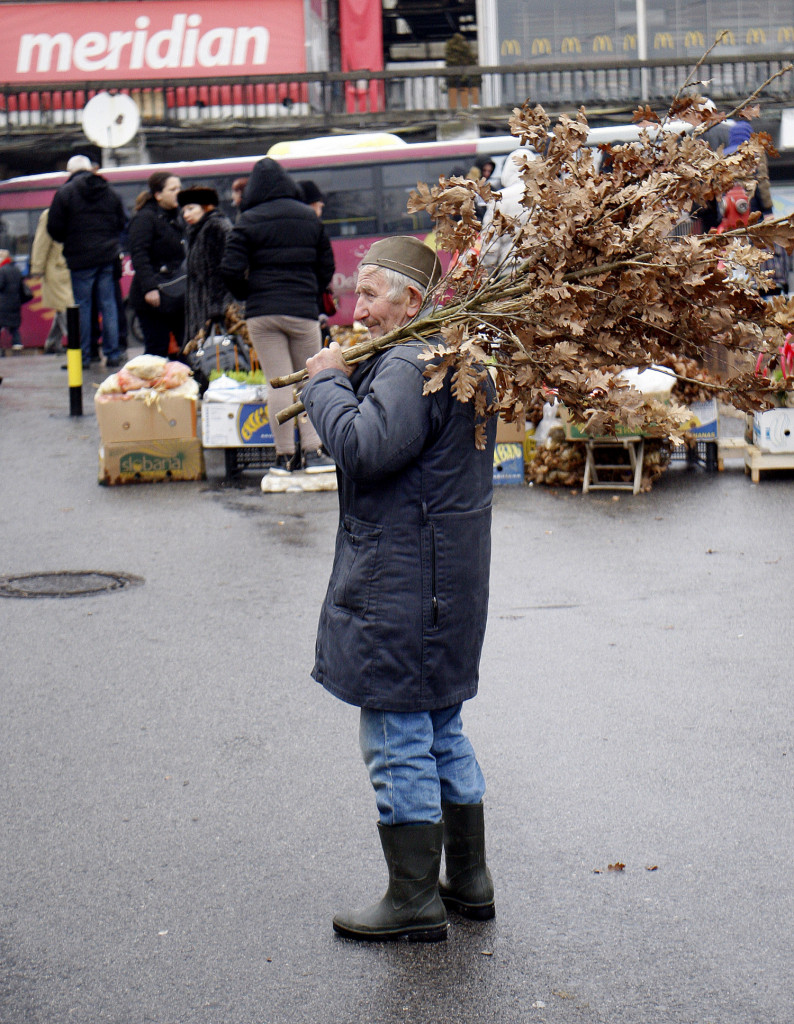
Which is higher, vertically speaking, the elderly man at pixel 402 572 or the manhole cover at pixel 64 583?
the elderly man at pixel 402 572

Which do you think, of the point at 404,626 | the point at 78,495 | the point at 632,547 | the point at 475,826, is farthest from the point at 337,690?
the point at 78,495

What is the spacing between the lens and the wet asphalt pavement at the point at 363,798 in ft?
11.2

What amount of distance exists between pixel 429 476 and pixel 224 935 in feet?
4.40

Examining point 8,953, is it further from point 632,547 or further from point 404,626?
point 632,547

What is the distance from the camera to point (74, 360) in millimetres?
13336

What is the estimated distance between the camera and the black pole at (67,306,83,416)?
13047mm

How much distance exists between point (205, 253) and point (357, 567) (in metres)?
8.49

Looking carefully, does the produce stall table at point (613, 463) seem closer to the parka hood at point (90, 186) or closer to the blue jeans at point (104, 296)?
the blue jeans at point (104, 296)

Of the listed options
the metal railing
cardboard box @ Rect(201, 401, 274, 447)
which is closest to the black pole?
cardboard box @ Rect(201, 401, 274, 447)

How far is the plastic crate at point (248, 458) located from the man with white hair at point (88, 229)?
5783 mm

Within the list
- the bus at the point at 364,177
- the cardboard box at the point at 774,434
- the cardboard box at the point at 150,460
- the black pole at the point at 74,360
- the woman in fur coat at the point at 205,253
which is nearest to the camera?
the cardboard box at the point at 774,434

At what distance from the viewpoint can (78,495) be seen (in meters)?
10.2

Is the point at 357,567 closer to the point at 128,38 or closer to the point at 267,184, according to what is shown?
the point at 267,184

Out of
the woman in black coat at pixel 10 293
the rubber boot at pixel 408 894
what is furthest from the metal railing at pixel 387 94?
the rubber boot at pixel 408 894
